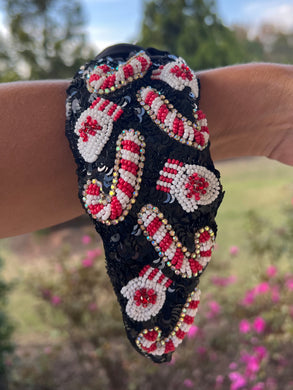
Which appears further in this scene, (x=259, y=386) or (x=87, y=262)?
(x=87, y=262)

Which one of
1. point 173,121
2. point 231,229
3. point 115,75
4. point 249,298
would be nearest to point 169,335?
point 173,121

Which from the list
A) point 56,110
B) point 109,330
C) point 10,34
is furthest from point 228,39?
point 56,110

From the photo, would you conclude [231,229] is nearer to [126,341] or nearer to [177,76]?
[126,341]

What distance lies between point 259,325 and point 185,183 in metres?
2.13

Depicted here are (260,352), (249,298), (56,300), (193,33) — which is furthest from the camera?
(193,33)

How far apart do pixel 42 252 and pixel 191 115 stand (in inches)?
194

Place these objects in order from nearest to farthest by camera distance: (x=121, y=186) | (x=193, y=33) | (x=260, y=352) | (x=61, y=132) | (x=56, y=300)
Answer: (x=121, y=186)
(x=61, y=132)
(x=260, y=352)
(x=56, y=300)
(x=193, y=33)

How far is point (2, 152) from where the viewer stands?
84cm

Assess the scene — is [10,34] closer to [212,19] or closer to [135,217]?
[212,19]

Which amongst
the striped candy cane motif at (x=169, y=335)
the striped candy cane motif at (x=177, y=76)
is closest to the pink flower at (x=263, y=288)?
the striped candy cane motif at (x=169, y=335)

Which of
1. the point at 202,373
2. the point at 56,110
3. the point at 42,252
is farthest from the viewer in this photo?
the point at 42,252

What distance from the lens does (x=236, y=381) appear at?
7.79ft

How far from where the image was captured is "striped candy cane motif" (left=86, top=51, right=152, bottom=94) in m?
0.83

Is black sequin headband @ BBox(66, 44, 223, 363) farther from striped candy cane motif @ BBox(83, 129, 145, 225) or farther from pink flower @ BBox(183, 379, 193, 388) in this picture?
pink flower @ BBox(183, 379, 193, 388)
